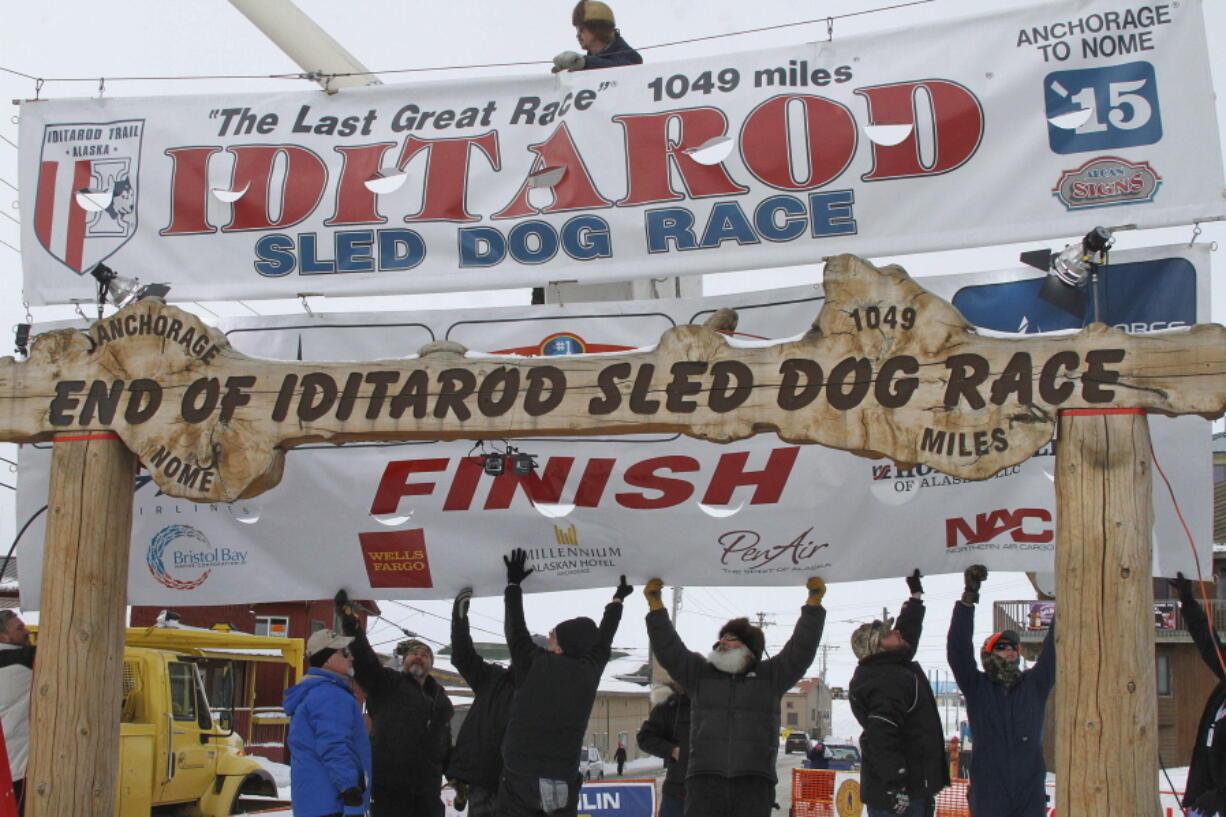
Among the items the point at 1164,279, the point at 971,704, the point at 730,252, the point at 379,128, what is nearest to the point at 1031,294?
the point at 1164,279

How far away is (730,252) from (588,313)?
88cm

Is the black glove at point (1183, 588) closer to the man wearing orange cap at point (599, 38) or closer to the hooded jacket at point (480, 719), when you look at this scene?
the hooded jacket at point (480, 719)

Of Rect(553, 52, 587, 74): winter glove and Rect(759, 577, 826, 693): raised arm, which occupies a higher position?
Rect(553, 52, 587, 74): winter glove

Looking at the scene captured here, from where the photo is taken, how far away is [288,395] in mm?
5184

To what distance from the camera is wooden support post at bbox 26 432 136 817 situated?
16.8 ft

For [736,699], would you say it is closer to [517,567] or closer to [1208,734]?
[517,567]

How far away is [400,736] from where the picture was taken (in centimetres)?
650

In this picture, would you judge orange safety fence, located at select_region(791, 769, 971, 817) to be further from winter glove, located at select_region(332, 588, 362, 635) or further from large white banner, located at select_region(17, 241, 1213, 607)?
winter glove, located at select_region(332, 588, 362, 635)

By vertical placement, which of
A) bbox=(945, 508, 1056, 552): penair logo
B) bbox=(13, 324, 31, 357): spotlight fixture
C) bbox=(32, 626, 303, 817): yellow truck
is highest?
bbox=(13, 324, 31, 357): spotlight fixture

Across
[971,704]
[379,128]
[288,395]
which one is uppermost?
[379,128]

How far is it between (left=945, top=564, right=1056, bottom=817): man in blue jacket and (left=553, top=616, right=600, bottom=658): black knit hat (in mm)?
1741

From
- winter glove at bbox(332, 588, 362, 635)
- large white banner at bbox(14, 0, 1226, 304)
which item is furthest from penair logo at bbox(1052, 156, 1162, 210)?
winter glove at bbox(332, 588, 362, 635)

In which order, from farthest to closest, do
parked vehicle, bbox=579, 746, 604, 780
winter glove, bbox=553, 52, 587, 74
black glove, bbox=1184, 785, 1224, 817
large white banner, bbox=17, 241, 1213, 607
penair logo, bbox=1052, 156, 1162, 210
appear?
parked vehicle, bbox=579, 746, 604, 780
winter glove, bbox=553, 52, 587, 74
large white banner, bbox=17, 241, 1213, 607
penair logo, bbox=1052, 156, 1162, 210
black glove, bbox=1184, 785, 1224, 817

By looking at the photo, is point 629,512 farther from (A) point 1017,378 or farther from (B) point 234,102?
(B) point 234,102
